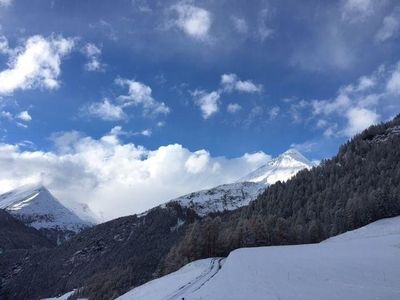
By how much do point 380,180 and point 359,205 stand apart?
47.7m

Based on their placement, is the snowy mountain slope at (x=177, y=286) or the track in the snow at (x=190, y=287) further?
the snowy mountain slope at (x=177, y=286)

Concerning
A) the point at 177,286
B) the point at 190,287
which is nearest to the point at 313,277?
the point at 190,287

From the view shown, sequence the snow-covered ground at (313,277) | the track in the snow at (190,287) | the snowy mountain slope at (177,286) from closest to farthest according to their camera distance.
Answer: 1. the snow-covered ground at (313,277)
2. the track in the snow at (190,287)
3. the snowy mountain slope at (177,286)

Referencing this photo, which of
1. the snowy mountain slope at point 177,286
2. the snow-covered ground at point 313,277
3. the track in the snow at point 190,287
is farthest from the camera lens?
the snowy mountain slope at point 177,286

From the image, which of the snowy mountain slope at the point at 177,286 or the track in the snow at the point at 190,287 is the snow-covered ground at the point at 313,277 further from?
the snowy mountain slope at the point at 177,286

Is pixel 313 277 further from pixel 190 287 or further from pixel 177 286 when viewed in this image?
pixel 177 286

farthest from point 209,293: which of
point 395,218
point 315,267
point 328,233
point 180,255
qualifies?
point 328,233

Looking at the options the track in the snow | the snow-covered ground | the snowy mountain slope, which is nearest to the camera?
the snow-covered ground

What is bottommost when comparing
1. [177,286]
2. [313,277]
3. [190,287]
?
[313,277]

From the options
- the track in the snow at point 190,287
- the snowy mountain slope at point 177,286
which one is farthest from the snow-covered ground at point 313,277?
the snowy mountain slope at point 177,286

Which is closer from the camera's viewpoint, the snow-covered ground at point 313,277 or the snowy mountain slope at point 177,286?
the snow-covered ground at point 313,277

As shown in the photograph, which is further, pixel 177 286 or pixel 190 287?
pixel 177 286

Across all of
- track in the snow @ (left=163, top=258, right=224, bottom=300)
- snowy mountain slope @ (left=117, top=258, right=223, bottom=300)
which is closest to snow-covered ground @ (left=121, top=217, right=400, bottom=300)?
track in the snow @ (left=163, top=258, right=224, bottom=300)

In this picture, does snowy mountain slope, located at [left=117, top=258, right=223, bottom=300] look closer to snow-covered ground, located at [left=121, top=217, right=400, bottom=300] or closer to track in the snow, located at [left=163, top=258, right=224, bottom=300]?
track in the snow, located at [left=163, top=258, right=224, bottom=300]
